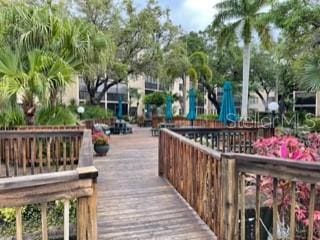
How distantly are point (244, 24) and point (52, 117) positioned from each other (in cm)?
1353

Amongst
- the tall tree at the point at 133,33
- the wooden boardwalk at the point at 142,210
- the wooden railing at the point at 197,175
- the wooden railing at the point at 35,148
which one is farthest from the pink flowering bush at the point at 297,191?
the tall tree at the point at 133,33

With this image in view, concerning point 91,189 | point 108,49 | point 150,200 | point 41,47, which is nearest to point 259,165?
point 91,189

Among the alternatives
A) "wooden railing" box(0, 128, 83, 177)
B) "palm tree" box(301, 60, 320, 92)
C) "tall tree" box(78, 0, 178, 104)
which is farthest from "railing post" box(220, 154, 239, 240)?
"tall tree" box(78, 0, 178, 104)

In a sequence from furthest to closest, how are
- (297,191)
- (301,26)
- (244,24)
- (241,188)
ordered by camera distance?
(244,24)
(301,26)
(297,191)
(241,188)

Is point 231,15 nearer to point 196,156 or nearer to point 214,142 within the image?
point 214,142

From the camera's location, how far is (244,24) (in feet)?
59.9

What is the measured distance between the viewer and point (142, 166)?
26.5 feet

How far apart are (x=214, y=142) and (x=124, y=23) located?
11.7m

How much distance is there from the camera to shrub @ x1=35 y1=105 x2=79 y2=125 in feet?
25.9

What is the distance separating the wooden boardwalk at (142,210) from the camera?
4070 mm

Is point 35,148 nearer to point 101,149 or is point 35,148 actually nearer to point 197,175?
point 101,149

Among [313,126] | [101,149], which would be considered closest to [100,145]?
[101,149]

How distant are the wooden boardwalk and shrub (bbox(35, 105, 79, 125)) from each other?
1.52m

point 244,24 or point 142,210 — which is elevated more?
point 244,24
